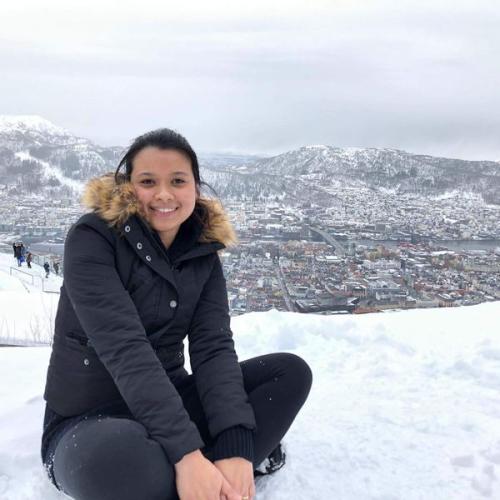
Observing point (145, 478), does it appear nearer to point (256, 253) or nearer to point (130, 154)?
point (130, 154)

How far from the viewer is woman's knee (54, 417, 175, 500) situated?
1339 mm

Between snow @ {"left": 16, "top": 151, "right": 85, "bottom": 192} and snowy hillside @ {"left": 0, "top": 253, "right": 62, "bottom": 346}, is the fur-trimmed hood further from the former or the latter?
snow @ {"left": 16, "top": 151, "right": 85, "bottom": 192}

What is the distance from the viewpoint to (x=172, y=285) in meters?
1.75

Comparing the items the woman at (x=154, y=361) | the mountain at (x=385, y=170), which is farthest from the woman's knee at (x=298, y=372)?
the mountain at (x=385, y=170)

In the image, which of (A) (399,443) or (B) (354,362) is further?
(B) (354,362)

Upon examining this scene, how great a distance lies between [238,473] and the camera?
1518 millimetres

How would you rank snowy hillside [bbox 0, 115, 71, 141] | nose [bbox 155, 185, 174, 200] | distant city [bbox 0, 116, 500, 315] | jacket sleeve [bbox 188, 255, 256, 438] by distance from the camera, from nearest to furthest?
jacket sleeve [bbox 188, 255, 256, 438] → nose [bbox 155, 185, 174, 200] → distant city [bbox 0, 116, 500, 315] → snowy hillside [bbox 0, 115, 71, 141]

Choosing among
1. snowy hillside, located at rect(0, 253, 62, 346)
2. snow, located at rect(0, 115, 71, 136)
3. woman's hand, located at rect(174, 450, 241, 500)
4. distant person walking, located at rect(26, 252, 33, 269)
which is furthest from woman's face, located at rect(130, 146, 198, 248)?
snow, located at rect(0, 115, 71, 136)

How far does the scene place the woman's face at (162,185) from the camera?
1751 millimetres

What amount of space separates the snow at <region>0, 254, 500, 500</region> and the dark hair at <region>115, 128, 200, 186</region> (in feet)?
4.02

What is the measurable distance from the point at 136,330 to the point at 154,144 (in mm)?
691

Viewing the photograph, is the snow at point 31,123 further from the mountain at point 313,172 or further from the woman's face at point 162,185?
the woman's face at point 162,185

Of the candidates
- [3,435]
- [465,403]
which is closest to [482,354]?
[465,403]

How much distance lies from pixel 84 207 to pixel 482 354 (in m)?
2.76
